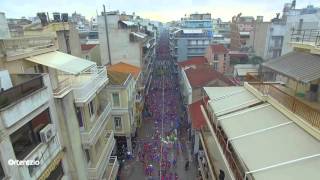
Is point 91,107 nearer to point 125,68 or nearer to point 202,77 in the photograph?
point 125,68

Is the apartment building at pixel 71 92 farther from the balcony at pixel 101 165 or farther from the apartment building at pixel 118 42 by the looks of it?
the apartment building at pixel 118 42

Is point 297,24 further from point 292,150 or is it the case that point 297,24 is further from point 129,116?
point 292,150

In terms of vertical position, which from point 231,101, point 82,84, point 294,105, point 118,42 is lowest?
point 231,101

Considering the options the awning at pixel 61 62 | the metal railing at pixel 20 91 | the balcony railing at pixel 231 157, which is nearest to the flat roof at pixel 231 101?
the balcony railing at pixel 231 157

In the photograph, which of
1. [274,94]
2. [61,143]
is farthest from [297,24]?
[61,143]

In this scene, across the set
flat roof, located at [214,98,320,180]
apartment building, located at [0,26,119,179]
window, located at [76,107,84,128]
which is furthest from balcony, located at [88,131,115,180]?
flat roof, located at [214,98,320,180]

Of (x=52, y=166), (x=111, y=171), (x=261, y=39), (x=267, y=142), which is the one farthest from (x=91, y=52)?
(x=267, y=142)

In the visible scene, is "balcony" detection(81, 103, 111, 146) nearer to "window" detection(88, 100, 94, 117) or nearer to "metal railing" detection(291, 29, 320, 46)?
"window" detection(88, 100, 94, 117)
